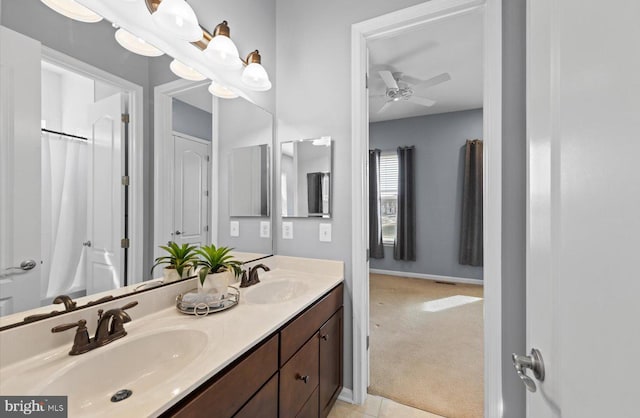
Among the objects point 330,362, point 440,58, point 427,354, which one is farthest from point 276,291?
point 440,58

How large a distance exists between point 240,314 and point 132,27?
49.7 inches

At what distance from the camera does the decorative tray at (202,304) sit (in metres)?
1.10

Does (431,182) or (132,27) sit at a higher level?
(132,27)

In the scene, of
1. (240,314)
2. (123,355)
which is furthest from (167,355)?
(240,314)

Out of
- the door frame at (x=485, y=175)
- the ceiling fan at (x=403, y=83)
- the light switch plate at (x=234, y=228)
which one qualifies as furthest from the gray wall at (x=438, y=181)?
the light switch plate at (x=234, y=228)

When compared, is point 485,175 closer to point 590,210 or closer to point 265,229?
point 590,210

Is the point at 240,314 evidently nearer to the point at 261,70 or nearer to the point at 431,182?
the point at 261,70

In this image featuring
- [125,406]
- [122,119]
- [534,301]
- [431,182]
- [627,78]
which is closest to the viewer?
[627,78]

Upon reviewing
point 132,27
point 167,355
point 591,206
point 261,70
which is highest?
point 261,70

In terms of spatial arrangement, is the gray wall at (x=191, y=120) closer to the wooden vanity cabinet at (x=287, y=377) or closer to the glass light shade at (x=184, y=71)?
the glass light shade at (x=184, y=71)

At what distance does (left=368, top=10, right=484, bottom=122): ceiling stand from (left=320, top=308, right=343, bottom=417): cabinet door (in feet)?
6.11

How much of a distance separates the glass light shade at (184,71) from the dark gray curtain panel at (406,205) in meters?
Result: 3.96

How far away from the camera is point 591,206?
0.40 meters

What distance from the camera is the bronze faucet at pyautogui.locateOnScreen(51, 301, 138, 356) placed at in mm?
795
